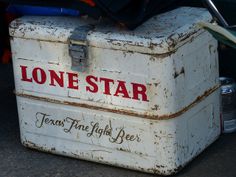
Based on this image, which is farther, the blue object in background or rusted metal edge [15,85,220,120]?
the blue object in background

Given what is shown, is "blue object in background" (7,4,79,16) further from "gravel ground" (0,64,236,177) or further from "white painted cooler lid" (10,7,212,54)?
"gravel ground" (0,64,236,177)

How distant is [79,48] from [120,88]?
28 centimetres

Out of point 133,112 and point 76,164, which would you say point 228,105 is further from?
point 76,164

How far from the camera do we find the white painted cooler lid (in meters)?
3.68

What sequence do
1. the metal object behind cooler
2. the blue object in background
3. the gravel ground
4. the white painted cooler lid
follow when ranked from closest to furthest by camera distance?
the white painted cooler lid → the gravel ground → the blue object in background → the metal object behind cooler

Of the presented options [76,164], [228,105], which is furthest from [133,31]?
[228,105]

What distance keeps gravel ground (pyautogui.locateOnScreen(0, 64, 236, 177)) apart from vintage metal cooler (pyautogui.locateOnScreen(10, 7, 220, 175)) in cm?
5

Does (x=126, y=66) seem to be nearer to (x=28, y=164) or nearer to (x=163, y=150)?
(x=163, y=150)

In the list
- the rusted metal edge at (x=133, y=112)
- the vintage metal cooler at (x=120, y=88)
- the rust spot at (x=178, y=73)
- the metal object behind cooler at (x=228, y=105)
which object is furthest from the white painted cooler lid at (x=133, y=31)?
the metal object behind cooler at (x=228, y=105)

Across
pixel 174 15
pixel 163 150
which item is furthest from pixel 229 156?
pixel 174 15

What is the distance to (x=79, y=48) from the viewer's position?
12.6 ft

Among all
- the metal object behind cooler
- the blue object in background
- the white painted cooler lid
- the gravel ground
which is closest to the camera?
the white painted cooler lid

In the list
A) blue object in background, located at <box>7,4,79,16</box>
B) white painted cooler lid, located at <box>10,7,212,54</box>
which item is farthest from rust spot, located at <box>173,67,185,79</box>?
Result: blue object in background, located at <box>7,4,79,16</box>

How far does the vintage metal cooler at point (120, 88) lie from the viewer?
12.3 ft
